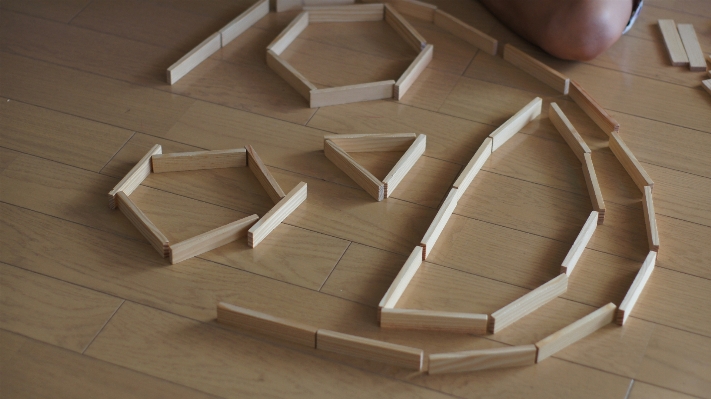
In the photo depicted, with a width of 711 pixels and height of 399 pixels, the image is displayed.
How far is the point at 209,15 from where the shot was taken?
2.26 meters

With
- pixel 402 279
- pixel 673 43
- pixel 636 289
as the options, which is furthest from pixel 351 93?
pixel 673 43

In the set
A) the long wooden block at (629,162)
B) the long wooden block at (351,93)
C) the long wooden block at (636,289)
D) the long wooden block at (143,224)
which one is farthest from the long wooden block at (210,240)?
the long wooden block at (629,162)

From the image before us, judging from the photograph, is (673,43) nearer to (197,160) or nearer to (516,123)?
(516,123)

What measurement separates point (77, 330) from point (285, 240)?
1.43 ft

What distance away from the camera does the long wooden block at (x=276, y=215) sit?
155 centimetres

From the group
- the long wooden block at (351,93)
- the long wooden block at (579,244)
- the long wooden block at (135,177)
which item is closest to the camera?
the long wooden block at (579,244)

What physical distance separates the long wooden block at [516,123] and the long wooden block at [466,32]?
10.8 inches

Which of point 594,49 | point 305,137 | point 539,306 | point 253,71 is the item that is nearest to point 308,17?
point 253,71

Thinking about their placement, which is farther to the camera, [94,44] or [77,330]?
[94,44]

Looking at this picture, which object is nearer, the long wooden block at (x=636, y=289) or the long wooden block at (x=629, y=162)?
the long wooden block at (x=636, y=289)

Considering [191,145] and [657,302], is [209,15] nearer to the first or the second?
[191,145]

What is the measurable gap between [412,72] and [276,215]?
25.0 inches

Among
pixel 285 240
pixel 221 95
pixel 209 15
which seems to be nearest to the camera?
pixel 285 240

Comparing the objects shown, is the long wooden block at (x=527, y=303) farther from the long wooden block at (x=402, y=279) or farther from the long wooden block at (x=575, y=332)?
the long wooden block at (x=402, y=279)
